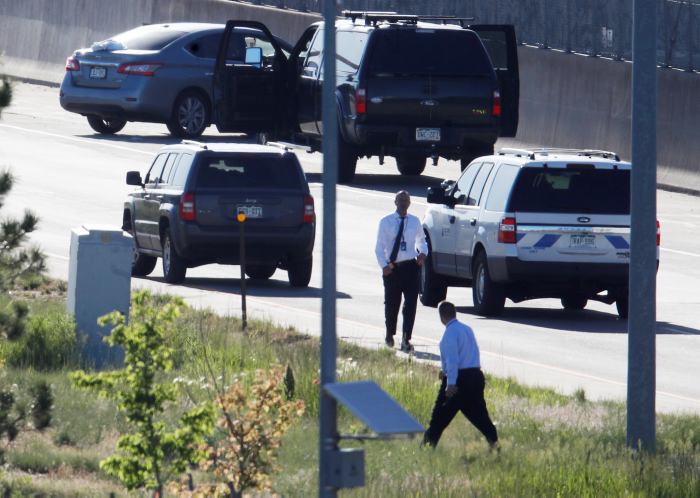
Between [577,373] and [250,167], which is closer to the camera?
[577,373]

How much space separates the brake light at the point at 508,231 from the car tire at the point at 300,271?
3.01 m

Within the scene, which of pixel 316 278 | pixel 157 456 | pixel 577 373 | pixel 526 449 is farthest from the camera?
pixel 316 278

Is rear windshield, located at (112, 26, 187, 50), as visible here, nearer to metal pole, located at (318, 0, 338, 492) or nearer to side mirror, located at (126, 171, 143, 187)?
side mirror, located at (126, 171, 143, 187)

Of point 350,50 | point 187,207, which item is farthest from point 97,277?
point 350,50

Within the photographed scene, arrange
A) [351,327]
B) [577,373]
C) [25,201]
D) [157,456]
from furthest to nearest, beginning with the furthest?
[25,201] < [351,327] < [577,373] < [157,456]

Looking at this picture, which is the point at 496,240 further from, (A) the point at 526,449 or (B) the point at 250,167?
(A) the point at 526,449

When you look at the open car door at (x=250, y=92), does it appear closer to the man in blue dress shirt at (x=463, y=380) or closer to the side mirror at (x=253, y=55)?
the side mirror at (x=253, y=55)

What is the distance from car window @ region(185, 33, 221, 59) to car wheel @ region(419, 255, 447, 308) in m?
14.2

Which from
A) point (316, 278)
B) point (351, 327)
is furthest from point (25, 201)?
point (351, 327)

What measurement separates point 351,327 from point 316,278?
432 cm

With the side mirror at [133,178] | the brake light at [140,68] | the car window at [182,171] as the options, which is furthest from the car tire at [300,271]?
the brake light at [140,68]

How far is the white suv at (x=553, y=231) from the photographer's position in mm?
18609

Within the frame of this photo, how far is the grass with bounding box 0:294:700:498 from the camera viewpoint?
1037 centimetres

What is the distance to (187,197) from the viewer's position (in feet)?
67.6
